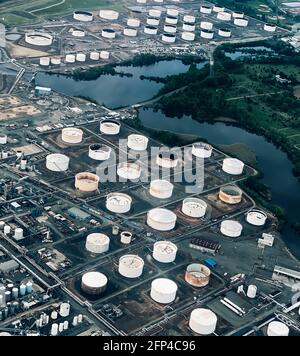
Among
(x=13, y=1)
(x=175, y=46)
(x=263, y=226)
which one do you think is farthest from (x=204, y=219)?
(x=13, y=1)

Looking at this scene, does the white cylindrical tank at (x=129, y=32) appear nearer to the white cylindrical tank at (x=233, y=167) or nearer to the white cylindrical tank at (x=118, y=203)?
the white cylindrical tank at (x=233, y=167)

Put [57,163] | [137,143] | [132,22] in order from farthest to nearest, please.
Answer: [132,22] → [137,143] → [57,163]

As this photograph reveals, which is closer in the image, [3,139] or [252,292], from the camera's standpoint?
[252,292]

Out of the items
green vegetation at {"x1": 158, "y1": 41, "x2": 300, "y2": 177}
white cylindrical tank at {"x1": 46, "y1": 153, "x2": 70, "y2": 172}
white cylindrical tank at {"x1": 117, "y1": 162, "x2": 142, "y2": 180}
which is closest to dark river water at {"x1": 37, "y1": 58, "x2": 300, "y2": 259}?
green vegetation at {"x1": 158, "y1": 41, "x2": 300, "y2": 177}

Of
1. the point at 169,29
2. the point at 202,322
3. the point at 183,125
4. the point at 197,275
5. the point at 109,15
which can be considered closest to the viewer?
the point at 202,322

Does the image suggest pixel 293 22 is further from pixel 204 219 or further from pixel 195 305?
pixel 195 305

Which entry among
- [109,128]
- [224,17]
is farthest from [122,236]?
[224,17]

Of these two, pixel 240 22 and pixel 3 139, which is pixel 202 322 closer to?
pixel 3 139
